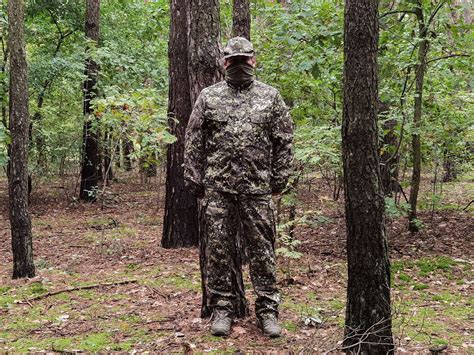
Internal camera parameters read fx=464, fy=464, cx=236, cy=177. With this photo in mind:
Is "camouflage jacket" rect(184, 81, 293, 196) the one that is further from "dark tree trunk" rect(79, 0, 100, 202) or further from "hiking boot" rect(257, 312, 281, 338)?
"dark tree trunk" rect(79, 0, 100, 202)

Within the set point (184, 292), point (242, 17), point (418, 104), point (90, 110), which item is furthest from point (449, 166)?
point (90, 110)

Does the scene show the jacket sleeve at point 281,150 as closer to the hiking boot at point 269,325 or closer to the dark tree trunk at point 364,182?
the dark tree trunk at point 364,182

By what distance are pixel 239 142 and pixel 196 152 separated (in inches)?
17.5

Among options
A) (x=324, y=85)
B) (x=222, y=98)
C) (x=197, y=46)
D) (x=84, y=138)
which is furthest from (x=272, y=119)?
(x=84, y=138)

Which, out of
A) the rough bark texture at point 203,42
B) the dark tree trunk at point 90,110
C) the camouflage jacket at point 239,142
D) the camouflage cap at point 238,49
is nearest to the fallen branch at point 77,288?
the camouflage jacket at point 239,142

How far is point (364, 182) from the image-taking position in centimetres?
340

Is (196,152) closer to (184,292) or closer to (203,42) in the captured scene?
(203,42)

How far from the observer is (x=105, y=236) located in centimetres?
988

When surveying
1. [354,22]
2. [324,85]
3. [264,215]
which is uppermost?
[324,85]

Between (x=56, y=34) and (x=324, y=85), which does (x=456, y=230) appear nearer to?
(x=324, y=85)

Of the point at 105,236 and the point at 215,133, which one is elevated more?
the point at 215,133

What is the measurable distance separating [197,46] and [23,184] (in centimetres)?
327

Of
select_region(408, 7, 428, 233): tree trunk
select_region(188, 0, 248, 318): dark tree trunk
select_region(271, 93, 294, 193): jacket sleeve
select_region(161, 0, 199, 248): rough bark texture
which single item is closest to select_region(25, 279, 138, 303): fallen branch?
select_region(161, 0, 199, 248): rough bark texture

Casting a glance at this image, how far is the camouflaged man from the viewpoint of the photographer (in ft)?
14.1
